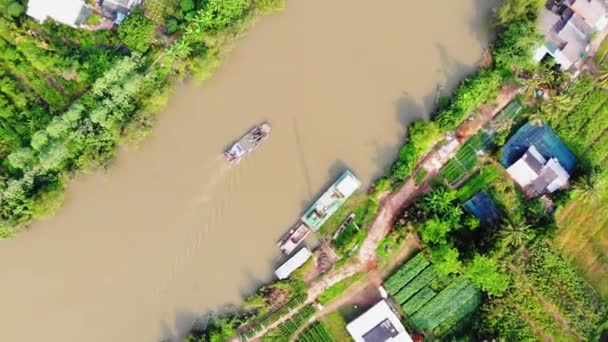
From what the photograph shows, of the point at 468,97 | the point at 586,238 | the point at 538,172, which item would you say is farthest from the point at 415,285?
the point at 468,97

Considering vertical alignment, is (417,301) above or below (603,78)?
below

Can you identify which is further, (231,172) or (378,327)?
(231,172)

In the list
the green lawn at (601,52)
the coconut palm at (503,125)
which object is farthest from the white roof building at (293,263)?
the green lawn at (601,52)

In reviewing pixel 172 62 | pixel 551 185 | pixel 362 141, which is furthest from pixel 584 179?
pixel 172 62

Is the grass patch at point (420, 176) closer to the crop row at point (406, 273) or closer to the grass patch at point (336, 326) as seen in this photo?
the crop row at point (406, 273)

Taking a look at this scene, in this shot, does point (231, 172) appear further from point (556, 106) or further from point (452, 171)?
point (556, 106)

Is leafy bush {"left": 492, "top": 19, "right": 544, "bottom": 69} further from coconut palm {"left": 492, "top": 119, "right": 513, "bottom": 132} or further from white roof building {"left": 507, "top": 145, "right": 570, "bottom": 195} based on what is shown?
white roof building {"left": 507, "top": 145, "right": 570, "bottom": 195}

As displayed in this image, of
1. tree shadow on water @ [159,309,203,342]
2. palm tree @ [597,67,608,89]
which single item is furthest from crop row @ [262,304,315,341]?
palm tree @ [597,67,608,89]
